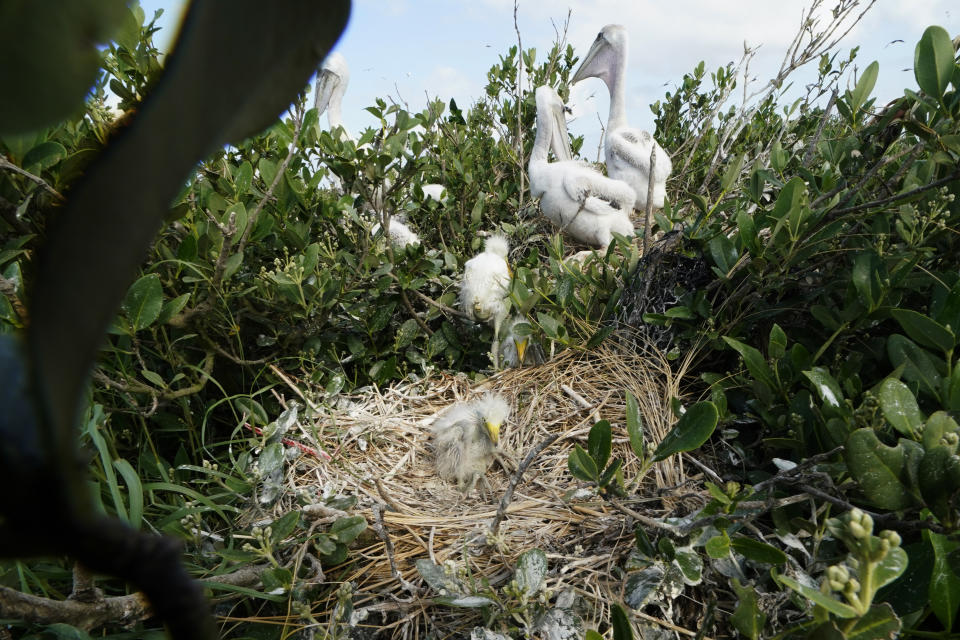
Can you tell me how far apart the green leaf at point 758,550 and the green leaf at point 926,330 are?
20.2 inches

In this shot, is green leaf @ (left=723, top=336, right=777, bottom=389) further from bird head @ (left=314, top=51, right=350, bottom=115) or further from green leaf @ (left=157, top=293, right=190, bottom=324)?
bird head @ (left=314, top=51, right=350, bottom=115)

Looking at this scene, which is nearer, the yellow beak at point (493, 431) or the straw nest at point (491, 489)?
the straw nest at point (491, 489)

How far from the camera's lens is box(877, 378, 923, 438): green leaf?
2.57 ft

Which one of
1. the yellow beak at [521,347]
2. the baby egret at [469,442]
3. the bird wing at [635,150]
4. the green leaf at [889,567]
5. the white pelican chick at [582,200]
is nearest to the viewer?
the green leaf at [889,567]

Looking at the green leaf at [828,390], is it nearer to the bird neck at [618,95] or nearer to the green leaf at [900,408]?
the green leaf at [900,408]

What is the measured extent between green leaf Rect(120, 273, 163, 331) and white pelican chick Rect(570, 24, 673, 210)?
238cm

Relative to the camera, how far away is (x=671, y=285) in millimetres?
1620

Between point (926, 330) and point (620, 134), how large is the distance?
2.64m

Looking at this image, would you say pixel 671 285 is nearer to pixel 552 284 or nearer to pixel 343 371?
pixel 552 284

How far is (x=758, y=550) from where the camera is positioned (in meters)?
0.76

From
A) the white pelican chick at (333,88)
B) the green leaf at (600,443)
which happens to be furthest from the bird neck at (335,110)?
the green leaf at (600,443)

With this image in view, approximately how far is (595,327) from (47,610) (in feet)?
4.87

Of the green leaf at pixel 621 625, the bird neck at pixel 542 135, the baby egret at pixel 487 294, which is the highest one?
the bird neck at pixel 542 135

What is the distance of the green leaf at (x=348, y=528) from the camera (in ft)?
3.49
